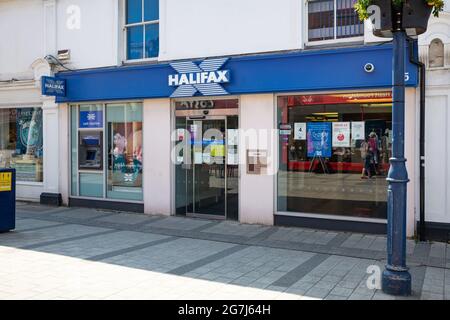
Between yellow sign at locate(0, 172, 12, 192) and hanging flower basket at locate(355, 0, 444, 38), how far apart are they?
23.6 feet

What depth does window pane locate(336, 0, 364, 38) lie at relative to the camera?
8.88 m

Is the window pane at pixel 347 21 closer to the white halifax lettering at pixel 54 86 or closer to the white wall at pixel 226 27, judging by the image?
the white wall at pixel 226 27

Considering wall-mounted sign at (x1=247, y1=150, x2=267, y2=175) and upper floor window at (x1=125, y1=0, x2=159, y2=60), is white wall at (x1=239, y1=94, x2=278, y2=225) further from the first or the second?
upper floor window at (x1=125, y1=0, x2=159, y2=60)

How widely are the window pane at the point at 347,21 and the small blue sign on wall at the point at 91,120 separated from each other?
Answer: 617cm

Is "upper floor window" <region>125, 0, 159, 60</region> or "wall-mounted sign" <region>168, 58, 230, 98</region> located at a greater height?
"upper floor window" <region>125, 0, 159, 60</region>

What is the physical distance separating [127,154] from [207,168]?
2282 millimetres

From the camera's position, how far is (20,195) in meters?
13.1

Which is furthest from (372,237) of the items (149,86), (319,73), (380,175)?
(149,86)

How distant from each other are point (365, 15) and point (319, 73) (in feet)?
10.5

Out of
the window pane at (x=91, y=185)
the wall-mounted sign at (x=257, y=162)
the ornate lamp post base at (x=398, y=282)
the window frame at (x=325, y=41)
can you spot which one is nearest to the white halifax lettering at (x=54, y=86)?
the window pane at (x=91, y=185)

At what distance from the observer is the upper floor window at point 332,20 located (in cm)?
893

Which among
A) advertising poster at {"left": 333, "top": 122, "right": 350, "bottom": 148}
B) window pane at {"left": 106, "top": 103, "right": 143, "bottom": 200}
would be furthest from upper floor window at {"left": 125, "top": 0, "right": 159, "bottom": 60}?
advertising poster at {"left": 333, "top": 122, "right": 350, "bottom": 148}
